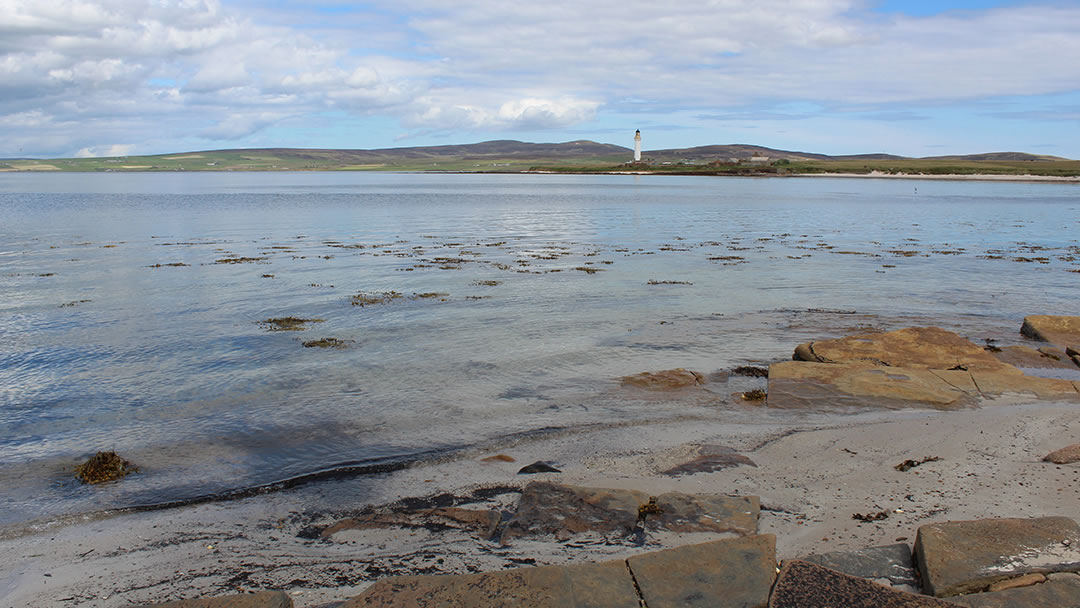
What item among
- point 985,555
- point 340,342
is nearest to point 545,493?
point 985,555

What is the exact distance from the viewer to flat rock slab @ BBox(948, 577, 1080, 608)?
4.59m

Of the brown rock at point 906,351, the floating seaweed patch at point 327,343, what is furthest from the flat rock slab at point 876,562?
the floating seaweed patch at point 327,343

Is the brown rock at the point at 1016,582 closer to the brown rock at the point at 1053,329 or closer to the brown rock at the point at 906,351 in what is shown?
the brown rock at the point at 906,351

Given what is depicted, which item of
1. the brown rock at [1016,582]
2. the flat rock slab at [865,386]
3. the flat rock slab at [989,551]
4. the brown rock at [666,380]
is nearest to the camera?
the brown rock at [1016,582]

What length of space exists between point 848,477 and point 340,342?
1044 cm

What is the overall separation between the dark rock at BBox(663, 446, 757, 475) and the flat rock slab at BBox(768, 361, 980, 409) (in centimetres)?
228

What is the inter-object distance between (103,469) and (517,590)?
594 cm

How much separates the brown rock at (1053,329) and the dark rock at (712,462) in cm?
965

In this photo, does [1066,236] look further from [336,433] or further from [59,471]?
[59,471]

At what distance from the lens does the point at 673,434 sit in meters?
9.42

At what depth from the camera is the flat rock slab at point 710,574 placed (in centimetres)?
485

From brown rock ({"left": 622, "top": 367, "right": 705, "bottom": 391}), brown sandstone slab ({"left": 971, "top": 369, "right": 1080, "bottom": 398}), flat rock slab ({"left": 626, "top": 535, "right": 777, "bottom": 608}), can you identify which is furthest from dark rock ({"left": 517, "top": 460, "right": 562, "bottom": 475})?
brown sandstone slab ({"left": 971, "top": 369, "right": 1080, "bottom": 398})

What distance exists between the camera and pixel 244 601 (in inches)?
193

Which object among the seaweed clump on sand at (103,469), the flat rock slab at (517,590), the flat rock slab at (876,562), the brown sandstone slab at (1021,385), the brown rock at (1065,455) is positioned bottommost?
the seaweed clump on sand at (103,469)
